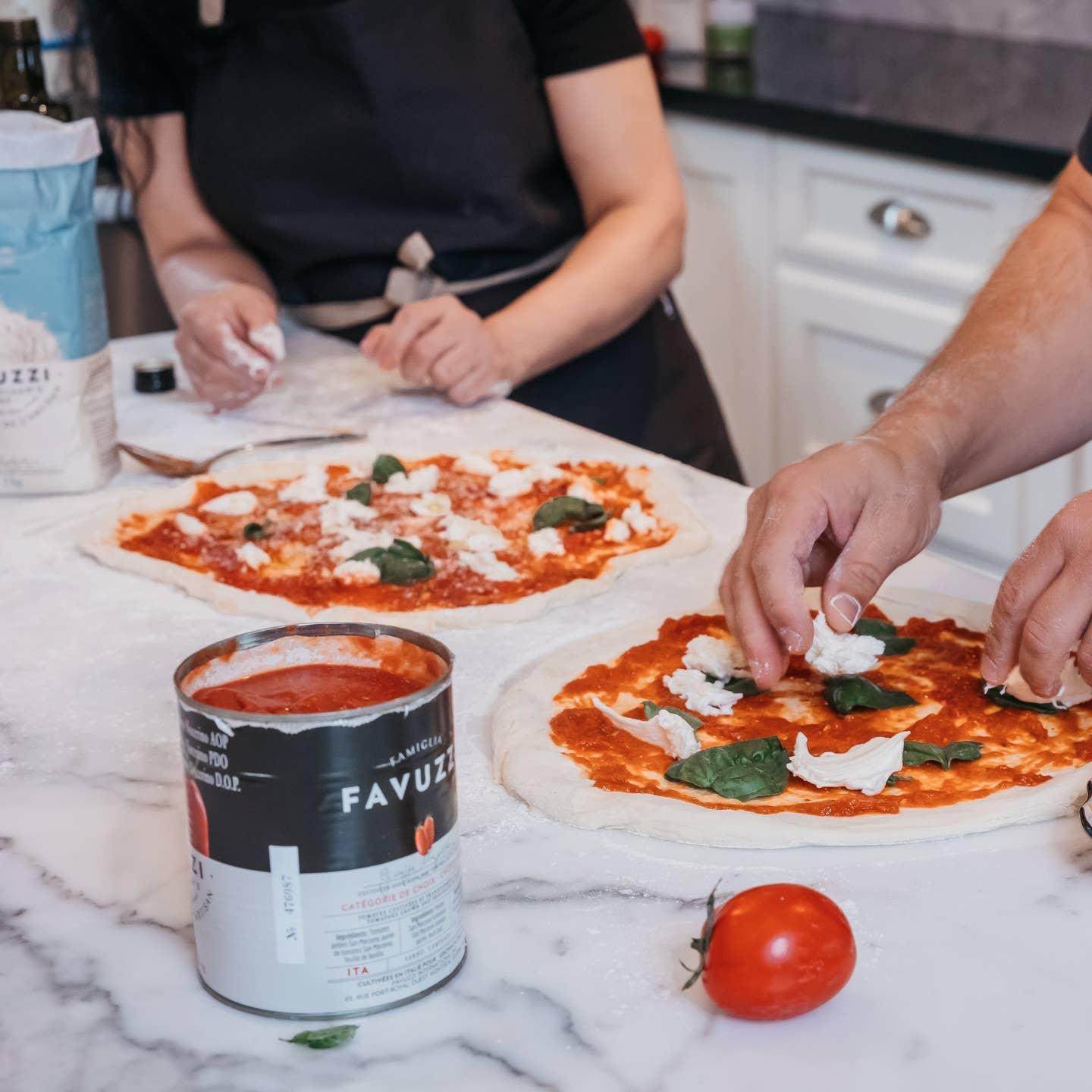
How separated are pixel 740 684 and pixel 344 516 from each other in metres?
0.47

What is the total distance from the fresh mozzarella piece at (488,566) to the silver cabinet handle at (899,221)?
1.37m

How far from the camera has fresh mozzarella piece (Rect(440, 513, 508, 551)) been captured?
4.20 ft

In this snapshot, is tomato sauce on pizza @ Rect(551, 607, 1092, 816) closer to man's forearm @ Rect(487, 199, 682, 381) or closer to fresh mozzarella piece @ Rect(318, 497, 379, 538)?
fresh mozzarella piece @ Rect(318, 497, 379, 538)

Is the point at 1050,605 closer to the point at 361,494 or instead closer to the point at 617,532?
the point at 617,532

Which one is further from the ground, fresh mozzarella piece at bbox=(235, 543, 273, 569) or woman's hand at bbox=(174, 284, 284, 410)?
woman's hand at bbox=(174, 284, 284, 410)

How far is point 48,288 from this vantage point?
1.31 m

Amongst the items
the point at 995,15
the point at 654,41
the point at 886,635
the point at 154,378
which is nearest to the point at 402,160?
the point at 154,378

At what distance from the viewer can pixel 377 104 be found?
5.91 ft

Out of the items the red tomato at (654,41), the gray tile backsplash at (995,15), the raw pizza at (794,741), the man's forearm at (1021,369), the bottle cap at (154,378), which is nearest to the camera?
the raw pizza at (794,741)

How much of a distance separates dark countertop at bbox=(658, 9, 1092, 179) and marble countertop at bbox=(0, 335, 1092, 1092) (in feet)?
4.84

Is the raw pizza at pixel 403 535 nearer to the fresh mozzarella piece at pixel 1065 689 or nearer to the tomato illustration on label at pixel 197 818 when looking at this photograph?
the fresh mozzarella piece at pixel 1065 689

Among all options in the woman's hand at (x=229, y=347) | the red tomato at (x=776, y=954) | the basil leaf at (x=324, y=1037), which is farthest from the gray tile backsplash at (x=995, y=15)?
the basil leaf at (x=324, y=1037)

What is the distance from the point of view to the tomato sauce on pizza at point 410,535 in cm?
122

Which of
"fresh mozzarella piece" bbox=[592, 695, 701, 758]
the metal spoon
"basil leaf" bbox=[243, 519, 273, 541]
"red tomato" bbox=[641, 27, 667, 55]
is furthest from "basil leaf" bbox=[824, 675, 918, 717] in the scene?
"red tomato" bbox=[641, 27, 667, 55]
